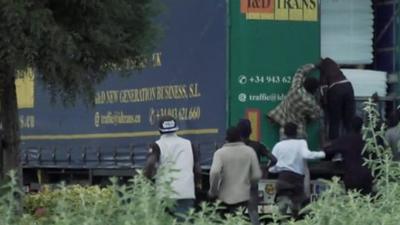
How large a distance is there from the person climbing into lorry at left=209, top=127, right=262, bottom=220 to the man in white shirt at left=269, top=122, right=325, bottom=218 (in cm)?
61

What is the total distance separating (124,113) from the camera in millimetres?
14945

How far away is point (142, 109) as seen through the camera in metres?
14.4

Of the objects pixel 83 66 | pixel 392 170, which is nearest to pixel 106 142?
pixel 83 66

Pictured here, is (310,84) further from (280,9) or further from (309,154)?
(280,9)

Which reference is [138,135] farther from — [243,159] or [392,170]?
[392,170]

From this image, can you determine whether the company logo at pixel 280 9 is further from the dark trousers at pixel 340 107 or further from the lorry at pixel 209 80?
the dark trousers at pixel 340 107

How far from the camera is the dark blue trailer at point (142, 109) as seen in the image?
1266 centimetres

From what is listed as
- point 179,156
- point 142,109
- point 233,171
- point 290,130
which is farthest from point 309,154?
point 142,109

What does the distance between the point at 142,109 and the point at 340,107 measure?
296 centimetres

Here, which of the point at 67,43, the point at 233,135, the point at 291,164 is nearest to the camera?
the point at 67,43

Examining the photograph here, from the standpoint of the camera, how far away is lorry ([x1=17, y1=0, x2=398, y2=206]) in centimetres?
1225

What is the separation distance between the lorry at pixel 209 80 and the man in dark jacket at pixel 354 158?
394mm

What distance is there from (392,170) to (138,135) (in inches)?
362

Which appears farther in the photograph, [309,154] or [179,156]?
[309,154]
